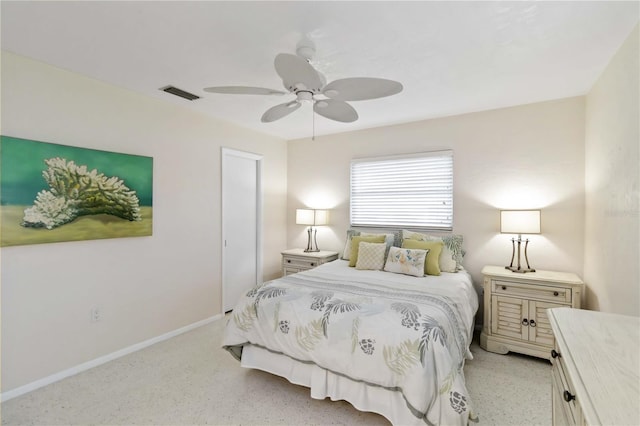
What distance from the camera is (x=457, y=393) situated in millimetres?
1718

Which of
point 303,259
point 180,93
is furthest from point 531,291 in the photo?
point 180,93

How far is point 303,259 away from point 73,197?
8.69 feet

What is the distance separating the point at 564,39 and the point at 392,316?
218 cm

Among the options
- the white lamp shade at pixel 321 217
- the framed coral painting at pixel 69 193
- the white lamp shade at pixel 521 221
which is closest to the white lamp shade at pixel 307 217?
the white lamp shade at pixel 321 217

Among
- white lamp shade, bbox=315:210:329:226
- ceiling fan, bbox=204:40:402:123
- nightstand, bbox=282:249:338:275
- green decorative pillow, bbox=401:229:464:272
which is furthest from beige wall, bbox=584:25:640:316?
white lamp shade, bbox=315:210:329:226

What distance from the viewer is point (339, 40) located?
80.1 inches

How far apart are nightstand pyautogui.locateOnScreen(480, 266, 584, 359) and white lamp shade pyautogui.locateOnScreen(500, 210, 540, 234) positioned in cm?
42

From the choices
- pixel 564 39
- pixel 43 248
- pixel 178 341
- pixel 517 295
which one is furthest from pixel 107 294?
pixel 564 39

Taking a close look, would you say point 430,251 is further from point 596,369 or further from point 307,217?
point 596,369

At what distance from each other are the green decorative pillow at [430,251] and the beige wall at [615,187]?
1.28 m

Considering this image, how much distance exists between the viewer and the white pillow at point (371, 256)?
334 centimetres

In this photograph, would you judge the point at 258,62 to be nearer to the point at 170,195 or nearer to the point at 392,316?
the point at 170,195

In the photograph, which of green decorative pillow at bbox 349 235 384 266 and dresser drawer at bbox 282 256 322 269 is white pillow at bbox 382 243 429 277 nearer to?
green decorative pillow at bbox 349 235 384 266

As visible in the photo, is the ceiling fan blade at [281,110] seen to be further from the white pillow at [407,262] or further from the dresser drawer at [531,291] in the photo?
the dresser drawer at [531,291]
